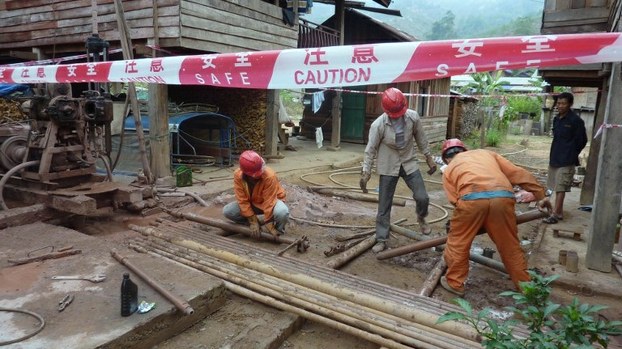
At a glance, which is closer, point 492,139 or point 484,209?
point 484,209

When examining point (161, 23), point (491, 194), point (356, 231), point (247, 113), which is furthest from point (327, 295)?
point (247, 113)

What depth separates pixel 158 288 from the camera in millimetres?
2965

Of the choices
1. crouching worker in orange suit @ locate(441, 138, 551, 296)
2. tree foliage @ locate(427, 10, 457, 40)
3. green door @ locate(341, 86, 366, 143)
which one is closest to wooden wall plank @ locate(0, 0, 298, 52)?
green door @ locate(341, 86, 366, 143)

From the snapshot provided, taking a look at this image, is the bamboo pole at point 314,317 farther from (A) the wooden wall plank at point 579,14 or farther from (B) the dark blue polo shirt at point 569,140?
(A) the wooden wall plank at point 579,14

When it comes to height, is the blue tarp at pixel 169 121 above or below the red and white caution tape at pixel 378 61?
below

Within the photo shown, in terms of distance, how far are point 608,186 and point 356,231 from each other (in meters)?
2.62

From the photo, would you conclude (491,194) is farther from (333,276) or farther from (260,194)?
(260,194)

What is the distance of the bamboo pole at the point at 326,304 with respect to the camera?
2.55m

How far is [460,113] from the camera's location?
18.5 m

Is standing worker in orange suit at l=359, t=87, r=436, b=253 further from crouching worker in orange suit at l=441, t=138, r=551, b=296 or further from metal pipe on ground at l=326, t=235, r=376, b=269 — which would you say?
crouching worker in orange suit at l=441, t=138, r=551, b=296

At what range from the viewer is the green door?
46.3 ft

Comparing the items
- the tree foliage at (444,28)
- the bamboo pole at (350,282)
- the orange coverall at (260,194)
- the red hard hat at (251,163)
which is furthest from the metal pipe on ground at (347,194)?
the tree foliage at (444,28)

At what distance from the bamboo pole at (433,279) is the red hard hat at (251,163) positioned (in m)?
2.04

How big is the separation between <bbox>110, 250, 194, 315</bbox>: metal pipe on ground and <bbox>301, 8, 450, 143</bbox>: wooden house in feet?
34.0
